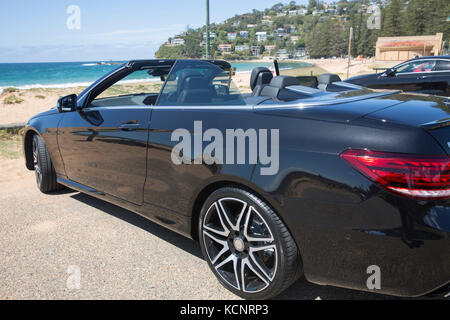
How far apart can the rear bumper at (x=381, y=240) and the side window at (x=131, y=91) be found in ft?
6.19

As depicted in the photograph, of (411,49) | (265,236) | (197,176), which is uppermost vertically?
(411,49)

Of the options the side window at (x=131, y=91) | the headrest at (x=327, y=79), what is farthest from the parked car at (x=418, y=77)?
the side window at (x=131, y=91)

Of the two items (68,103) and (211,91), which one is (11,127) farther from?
(211,91)

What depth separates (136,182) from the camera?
301 cm

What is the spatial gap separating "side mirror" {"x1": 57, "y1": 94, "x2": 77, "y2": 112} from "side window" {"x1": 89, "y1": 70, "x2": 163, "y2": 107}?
7.2 inches

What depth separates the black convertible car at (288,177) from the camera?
1.74m

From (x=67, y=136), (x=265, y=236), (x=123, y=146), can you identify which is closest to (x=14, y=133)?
(x=67, y=136)

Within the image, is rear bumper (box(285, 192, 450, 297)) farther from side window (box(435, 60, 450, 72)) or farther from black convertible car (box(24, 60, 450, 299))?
side window (box(435, 60, 450, 72))

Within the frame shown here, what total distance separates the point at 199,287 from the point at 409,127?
1.69 m

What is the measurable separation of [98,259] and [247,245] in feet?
4.44

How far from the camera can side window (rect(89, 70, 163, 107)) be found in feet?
11.1

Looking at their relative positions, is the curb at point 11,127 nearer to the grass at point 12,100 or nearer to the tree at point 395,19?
the grass at point 12,100

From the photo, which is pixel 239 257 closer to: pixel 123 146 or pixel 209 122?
pixel 209 122

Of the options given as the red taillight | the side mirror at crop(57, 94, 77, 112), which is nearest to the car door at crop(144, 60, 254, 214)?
the red taillight
